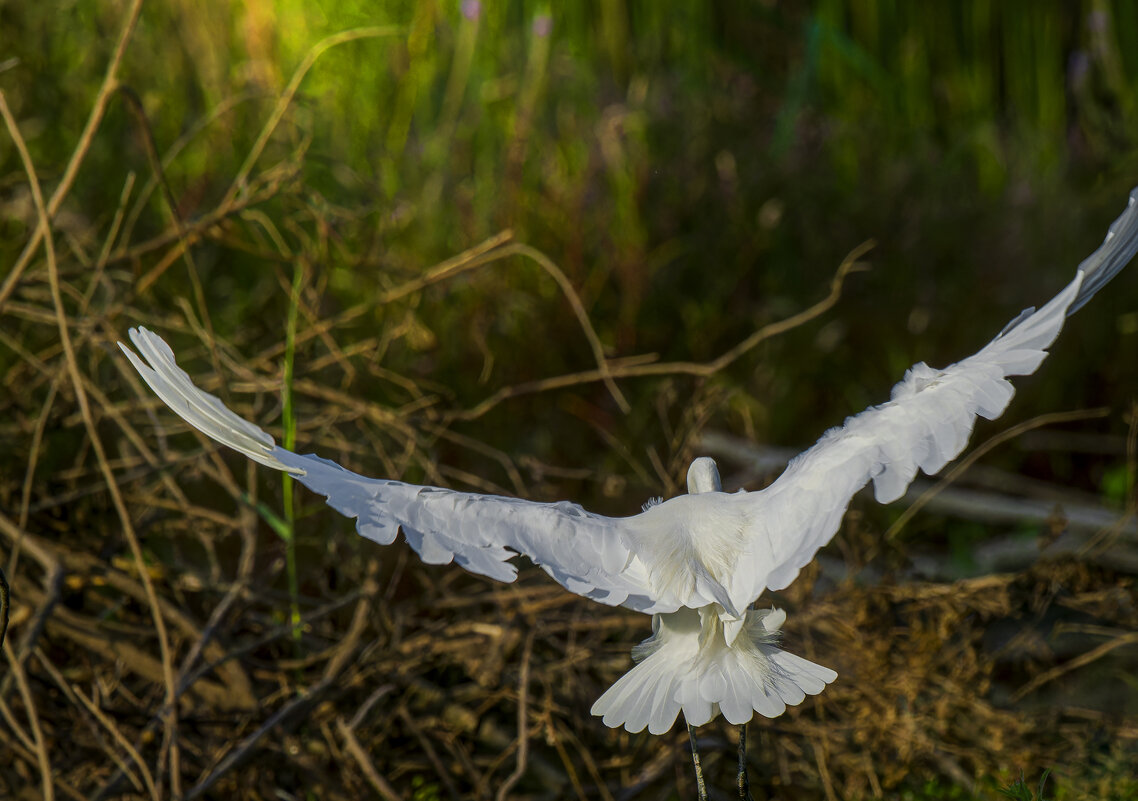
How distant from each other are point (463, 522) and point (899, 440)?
1.47 feet

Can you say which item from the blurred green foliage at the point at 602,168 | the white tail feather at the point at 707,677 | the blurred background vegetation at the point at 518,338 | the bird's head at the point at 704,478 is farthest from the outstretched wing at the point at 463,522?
the blurred green foliage at the point at 602,168

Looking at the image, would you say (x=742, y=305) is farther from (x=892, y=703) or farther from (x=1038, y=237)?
(x=892, y=703)

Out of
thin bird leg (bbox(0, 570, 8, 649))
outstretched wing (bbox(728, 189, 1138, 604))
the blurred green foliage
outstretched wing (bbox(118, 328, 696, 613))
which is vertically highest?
the blurred green foliage

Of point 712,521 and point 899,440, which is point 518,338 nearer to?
point 712,521

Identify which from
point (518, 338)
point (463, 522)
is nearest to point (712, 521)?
point (463, 522)

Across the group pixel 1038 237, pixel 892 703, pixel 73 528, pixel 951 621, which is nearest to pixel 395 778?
pixel 73 528

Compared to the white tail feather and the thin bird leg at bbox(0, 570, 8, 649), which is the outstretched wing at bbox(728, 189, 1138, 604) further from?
the thin bird leg at bbox(0, 570, 8, 649)

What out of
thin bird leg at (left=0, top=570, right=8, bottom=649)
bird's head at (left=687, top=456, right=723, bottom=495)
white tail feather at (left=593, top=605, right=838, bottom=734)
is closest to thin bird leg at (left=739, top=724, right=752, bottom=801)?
white tail feather at (left=593, top=605, right=838, bottom=734)

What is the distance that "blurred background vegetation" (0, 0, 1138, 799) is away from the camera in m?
1.75

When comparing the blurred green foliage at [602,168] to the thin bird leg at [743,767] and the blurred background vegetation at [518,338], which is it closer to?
the blurred background vegetation at [518,338]

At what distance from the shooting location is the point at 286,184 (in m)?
2.04

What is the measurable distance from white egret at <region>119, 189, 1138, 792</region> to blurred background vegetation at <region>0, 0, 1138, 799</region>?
49cm

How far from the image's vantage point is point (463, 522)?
1075 millimetres

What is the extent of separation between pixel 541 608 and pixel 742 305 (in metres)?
1.53
